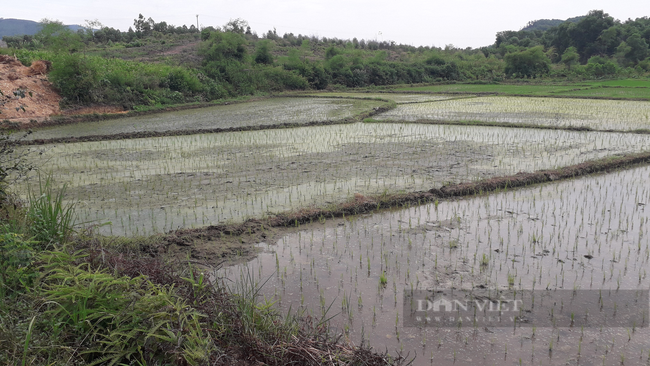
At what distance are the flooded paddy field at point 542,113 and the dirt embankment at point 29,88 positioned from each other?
11.7m

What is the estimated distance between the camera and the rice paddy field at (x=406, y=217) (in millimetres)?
3039

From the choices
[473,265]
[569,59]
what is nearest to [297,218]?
[473,265]

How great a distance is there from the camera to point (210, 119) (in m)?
15.0

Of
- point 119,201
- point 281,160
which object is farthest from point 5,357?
point 281,160

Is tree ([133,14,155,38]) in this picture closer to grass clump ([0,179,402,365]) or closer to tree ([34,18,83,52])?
tree ([34,18,83,52])

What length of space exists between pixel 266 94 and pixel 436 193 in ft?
66.0

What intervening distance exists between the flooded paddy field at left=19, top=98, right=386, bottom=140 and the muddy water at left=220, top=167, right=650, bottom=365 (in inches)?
347

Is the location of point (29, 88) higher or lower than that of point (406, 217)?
higher

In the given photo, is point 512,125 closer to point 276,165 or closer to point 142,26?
point 276,165

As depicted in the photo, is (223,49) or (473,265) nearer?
(473,265)

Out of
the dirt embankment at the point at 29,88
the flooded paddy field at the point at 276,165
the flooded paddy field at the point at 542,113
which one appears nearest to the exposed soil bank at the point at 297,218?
the flooded paddy field at the point at 276,165

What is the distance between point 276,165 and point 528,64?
107 ft

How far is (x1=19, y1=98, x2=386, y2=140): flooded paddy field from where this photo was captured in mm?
12836

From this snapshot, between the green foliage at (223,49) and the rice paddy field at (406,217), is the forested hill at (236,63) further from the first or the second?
the rice paddy field at (406,217)
